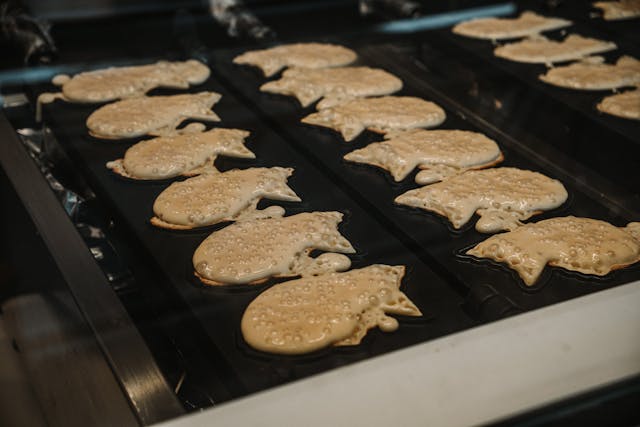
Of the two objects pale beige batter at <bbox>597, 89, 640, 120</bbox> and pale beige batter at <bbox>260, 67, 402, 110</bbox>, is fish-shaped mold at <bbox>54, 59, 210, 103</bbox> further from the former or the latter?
pale beige batter at <bbox>597, 89, 640, 120</bbox>

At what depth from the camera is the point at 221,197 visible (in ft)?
5.18

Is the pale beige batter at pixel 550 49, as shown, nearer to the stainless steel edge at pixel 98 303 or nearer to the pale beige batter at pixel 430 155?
the pale beige batter at pixel 430 155

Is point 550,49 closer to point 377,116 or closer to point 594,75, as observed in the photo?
point 594,75

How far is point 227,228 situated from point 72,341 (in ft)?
1.21

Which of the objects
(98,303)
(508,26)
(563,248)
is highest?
(508,26)

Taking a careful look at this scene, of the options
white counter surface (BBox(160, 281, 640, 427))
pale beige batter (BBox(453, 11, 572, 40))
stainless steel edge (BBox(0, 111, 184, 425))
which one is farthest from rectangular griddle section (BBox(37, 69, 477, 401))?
pale beige batter (BBox(453, 11, 572, 40))

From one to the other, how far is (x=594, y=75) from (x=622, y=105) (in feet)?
0.67

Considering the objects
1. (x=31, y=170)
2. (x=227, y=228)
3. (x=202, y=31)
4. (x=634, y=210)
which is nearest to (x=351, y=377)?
(x=227, y=228)

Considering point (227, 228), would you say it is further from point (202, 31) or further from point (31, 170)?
point (202, 31)

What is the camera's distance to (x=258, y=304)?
4.12 feet

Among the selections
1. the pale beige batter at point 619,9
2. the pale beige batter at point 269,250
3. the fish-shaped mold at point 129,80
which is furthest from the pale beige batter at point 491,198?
the pale beige batter at point 619,9

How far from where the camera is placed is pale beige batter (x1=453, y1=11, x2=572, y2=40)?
8.05 ft

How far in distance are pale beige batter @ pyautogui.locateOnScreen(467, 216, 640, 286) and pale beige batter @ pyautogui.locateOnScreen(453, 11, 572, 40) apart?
114 cm

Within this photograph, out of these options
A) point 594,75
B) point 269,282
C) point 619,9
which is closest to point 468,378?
point 269,282
